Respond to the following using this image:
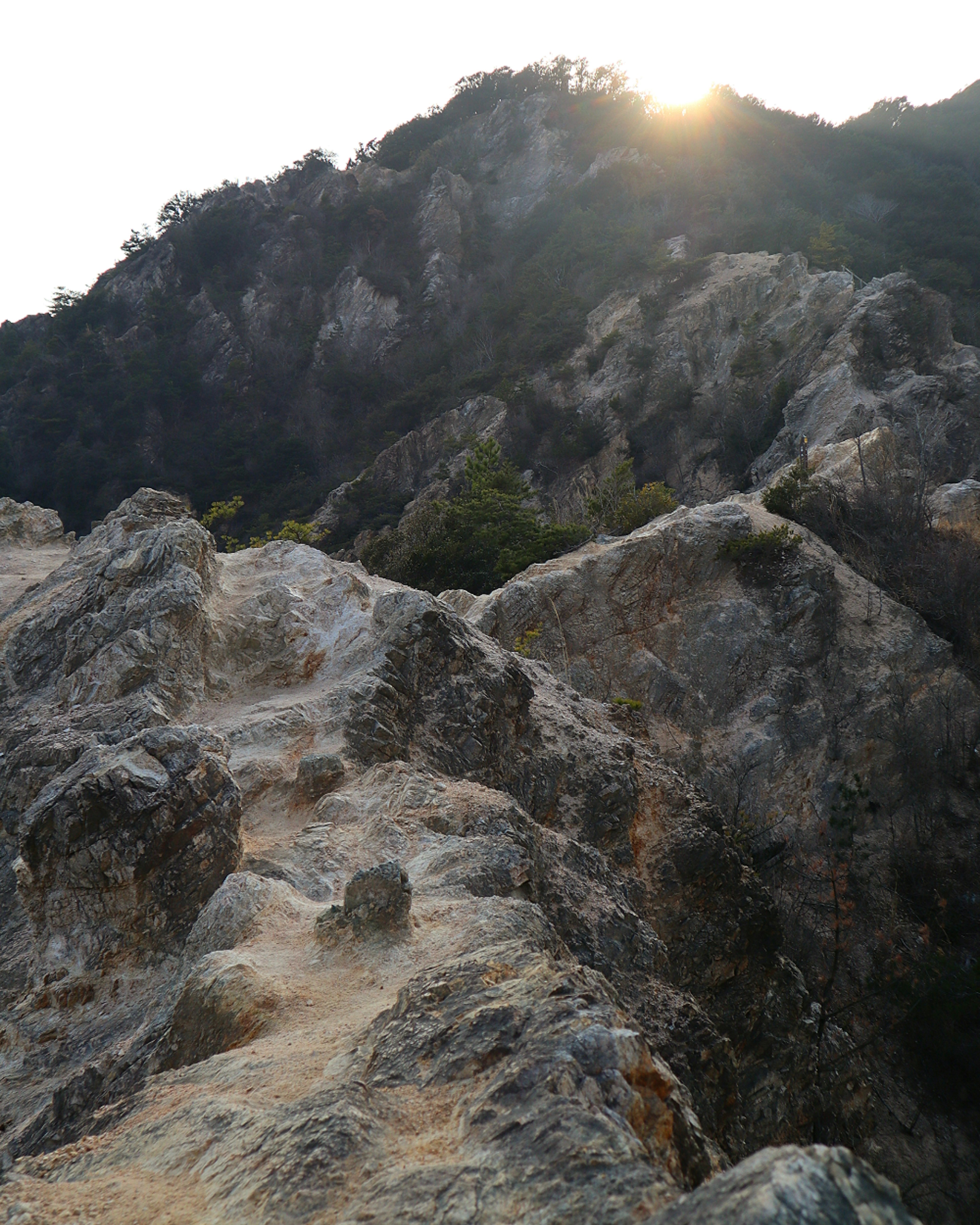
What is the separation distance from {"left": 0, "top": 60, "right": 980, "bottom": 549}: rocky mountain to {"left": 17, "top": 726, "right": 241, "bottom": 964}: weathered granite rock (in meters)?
29.3

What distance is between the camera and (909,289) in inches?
1211

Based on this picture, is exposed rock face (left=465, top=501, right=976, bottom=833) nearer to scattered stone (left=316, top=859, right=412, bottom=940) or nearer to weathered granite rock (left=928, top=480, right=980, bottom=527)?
weathered granite rock (left=928, top=480, right=980, bottom=527)

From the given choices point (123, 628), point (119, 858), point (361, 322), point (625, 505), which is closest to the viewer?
point (119, 858)

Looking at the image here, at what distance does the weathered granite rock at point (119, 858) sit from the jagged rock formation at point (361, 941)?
0.9 inches

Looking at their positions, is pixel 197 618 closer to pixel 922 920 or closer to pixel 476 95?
pixel 922 920

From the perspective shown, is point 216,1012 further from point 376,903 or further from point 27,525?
point 27,525

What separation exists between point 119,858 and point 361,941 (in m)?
2.12

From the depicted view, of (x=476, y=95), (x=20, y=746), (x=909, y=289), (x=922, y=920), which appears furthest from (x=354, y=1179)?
(x=476, y=95)

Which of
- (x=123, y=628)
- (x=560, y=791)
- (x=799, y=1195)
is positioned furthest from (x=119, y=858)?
(x=799, y=1195)

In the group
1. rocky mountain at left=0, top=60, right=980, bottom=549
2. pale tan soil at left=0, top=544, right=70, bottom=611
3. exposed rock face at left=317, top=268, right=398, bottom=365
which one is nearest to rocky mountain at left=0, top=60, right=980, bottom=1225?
pale tan soil at left=0, top=544, right=70, bottom=611

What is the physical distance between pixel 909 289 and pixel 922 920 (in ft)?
80.9

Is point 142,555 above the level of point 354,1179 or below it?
above

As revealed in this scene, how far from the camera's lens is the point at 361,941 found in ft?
15.1

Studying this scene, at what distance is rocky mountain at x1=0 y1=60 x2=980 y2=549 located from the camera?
39906mm
